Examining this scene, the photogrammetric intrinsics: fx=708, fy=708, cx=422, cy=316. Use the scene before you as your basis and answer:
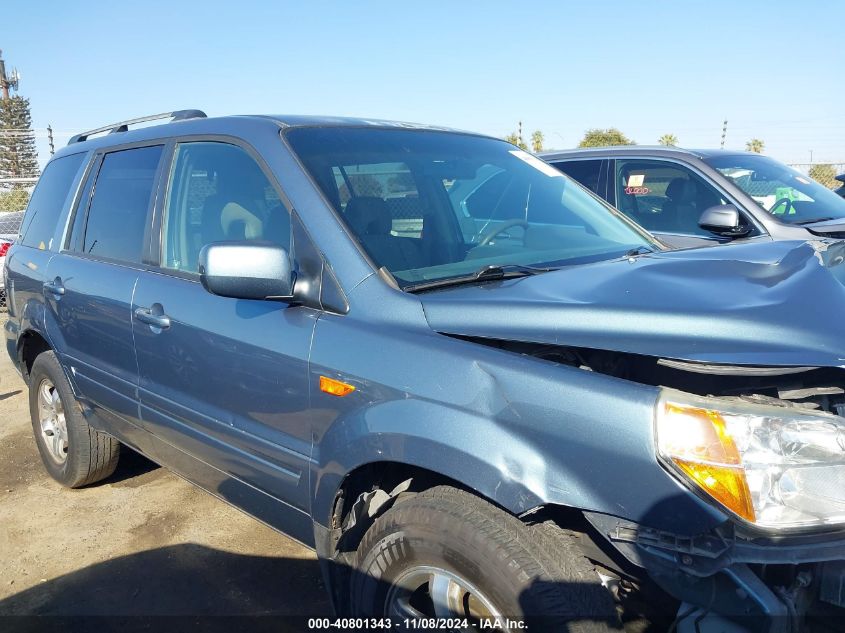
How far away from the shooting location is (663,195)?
5305 mm

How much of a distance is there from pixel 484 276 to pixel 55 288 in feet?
8.30

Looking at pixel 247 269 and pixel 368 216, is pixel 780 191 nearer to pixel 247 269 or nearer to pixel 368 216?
pixel 368 216

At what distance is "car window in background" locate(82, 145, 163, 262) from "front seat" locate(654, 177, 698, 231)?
141 inches

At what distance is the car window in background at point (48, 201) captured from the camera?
13.0 ft

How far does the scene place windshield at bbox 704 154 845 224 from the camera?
16.6ft

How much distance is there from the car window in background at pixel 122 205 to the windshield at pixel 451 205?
987 mm

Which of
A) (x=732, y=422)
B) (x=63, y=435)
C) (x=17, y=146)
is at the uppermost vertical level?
(x=17, y=146)

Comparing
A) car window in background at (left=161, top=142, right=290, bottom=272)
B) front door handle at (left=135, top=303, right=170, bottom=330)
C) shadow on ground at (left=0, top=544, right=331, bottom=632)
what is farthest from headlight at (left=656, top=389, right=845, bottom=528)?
front door handle at (left=135, top=303, right=170, bottom=330)

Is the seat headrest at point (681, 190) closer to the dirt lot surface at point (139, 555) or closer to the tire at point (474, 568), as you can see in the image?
the dirt lot surface at point (139, 555)

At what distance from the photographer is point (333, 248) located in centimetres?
227

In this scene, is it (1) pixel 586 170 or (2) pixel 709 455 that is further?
(1) pixel 586 170

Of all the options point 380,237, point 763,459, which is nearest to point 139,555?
point 380,237

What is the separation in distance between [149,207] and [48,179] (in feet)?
5.28

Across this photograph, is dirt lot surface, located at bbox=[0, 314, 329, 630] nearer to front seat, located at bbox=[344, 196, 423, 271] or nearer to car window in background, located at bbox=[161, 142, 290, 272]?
car window in background, located at bbox=[161, 142, 290, 272]
